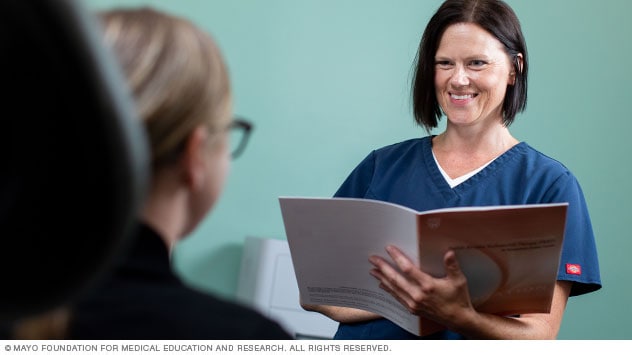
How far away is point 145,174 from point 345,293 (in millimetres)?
1073

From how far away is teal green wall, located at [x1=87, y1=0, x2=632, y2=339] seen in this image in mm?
2902

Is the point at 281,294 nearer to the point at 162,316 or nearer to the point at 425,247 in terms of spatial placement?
the point at 425,247

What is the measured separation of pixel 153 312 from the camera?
619 millimetres

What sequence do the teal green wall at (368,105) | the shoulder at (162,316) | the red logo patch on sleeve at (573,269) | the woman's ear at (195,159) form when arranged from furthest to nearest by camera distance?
the teal green wall at (368,105), the red logo patch on sleeve at (573,269), the woman's ear at (195,159), the shoulder at (162,316)

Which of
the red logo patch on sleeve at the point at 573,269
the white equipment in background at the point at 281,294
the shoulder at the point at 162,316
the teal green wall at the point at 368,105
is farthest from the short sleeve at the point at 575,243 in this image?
the teal green wall at the point at 368,105

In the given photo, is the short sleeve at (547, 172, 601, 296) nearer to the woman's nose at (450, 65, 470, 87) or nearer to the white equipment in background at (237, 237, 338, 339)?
the woman's nose at (450, 65, 470, 87)

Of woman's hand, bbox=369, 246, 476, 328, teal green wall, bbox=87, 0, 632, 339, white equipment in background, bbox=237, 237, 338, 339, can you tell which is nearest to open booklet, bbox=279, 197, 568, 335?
woman's hand, bbox=369, 246, 476, 328

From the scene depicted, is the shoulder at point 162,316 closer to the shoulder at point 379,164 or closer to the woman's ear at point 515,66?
the shoulder at point 379,164

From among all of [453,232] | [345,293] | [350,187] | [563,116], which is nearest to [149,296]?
[453,232]

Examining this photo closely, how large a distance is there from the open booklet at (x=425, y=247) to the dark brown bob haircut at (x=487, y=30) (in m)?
0.47

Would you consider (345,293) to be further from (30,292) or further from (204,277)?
(204,277)

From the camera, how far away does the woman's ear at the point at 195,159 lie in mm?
728

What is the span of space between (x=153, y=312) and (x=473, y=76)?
109 centimetres

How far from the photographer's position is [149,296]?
2.09ft
